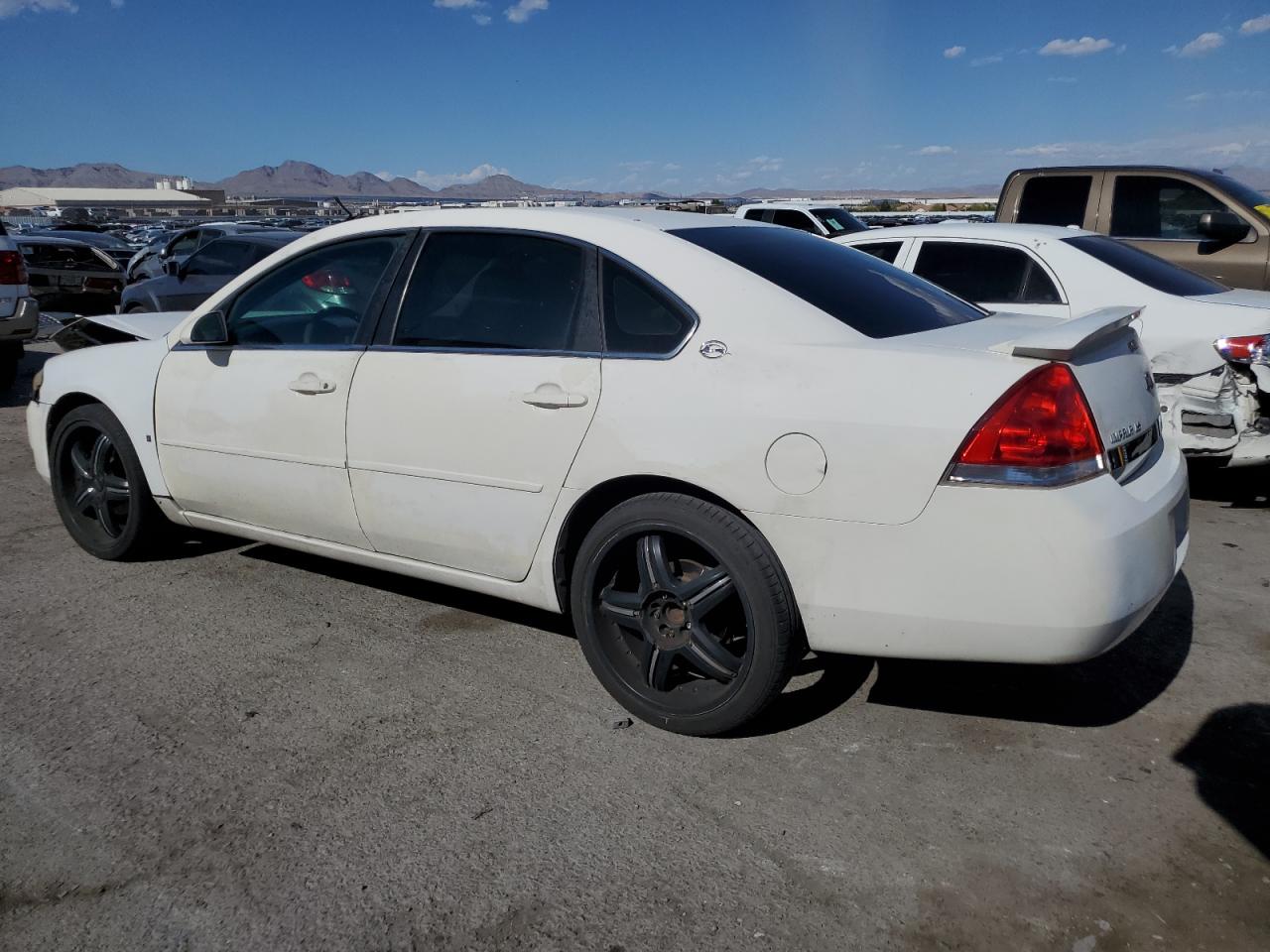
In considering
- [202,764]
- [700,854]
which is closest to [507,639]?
[202,764]

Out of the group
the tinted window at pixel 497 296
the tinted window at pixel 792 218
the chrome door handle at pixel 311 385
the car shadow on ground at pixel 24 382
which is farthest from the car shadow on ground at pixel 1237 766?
the tinted window at pixel 792 218

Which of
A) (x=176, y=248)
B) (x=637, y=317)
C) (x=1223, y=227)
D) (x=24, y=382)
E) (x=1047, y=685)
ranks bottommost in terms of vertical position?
(x=1047, y=685)

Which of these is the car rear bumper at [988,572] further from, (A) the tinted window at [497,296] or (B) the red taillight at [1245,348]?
(B) the red taillight at [1245,348]

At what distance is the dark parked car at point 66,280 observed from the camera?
15117mm

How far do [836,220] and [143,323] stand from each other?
1744 cm

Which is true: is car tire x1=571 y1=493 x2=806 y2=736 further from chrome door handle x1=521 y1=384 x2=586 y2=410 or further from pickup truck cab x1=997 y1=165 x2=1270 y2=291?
pickup truck cab x1=997 y1=165 x2=1270 y2=291

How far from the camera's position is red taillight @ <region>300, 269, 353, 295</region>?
13.2ft

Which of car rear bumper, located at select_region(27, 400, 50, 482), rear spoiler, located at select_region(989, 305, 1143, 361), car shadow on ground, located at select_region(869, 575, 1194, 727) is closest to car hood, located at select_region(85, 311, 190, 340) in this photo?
car rear bumper, located at select_region(27, 400, 50, 482)

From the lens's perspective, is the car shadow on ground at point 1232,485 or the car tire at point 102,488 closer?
the car tire at point 102,488

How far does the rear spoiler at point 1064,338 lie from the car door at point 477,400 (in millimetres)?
1247

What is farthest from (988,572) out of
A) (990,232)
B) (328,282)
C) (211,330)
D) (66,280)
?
(66,280)

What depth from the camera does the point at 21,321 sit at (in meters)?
9.66

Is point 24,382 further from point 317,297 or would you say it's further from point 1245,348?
point 1245,348

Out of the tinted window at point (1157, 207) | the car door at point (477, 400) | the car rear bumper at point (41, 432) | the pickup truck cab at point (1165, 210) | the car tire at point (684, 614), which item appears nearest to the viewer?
the car tire at point (684, 614)
